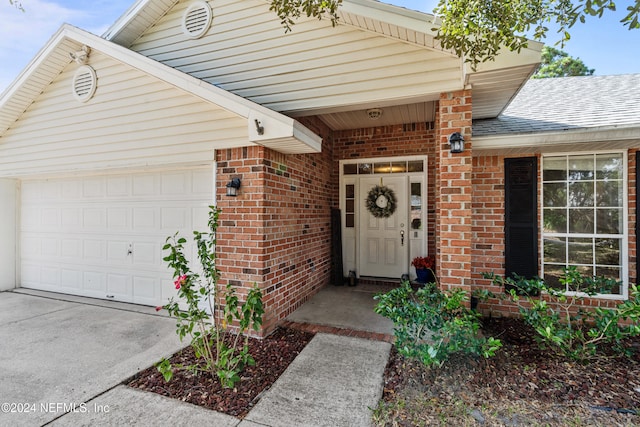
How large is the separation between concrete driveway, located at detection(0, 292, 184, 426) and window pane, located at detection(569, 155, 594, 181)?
5.65 metres

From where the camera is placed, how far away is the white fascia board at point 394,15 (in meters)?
3.26

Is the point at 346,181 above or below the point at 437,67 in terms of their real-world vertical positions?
below

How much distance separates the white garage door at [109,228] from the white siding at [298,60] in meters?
1.70

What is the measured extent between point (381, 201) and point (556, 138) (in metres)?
3.01

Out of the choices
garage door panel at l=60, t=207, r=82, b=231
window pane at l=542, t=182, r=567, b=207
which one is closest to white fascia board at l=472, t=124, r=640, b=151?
window pane at l=542, t=182, r=567, b=207

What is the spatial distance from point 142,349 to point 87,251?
10.2 ft

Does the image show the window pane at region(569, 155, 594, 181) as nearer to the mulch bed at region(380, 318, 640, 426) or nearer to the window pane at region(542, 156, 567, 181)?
the window pane at region(542, 156, 567, 181)

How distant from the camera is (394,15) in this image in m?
3.38

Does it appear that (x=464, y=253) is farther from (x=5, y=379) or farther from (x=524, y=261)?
(x=5, y=379)

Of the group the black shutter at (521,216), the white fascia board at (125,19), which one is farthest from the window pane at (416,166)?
the white fascia board at (125,19)

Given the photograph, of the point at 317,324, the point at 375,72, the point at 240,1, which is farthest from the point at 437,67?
the point at 317,324

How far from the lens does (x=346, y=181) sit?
631cm

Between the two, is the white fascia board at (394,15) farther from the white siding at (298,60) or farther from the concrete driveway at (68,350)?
the concrete driveway at (68,350)

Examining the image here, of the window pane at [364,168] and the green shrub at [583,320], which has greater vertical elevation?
the window pane at [364,168]
